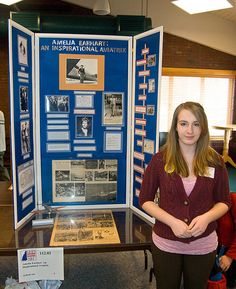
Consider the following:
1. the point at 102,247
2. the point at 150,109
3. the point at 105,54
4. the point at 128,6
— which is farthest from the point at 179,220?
the point at 128,6

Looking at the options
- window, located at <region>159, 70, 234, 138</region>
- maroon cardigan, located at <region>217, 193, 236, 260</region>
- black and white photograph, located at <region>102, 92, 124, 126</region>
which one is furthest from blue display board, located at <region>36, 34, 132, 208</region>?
window, located at <region>159, 70, 234, 138</region>

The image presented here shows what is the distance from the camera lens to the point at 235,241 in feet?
6.12

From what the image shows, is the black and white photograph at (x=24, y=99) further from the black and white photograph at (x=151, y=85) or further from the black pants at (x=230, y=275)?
the black pants at (x=230, y=275)

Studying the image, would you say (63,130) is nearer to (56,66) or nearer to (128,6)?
(56,66)

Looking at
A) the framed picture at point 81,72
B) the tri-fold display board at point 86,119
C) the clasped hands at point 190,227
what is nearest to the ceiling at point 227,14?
the tri-fold display board at point 86,119

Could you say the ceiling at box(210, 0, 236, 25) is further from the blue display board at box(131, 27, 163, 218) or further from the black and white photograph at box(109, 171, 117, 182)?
the black and white photograph at box(109, 171, 117, 182)

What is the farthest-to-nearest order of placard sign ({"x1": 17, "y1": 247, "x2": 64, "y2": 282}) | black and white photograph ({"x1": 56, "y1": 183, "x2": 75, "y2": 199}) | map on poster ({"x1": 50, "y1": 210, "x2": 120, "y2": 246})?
black and white photograph ({"x1": 56, "y1": 183, "x2": 75, "y2": 199})
map on poster ({"x1": 50, "y1": 210, "x2": 120, "y2": 246})
placard sign ({"x1": 17, "y1": 247, "x2": 64, "y2": 282})

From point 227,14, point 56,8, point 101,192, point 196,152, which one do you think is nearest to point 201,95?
point 227,14

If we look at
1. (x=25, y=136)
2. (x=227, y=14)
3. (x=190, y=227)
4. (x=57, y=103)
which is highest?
(x=227, y=14)

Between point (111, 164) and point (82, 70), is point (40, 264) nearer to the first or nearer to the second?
point (111, 164)

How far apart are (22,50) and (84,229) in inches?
47.5

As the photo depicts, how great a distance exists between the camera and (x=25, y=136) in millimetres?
1968

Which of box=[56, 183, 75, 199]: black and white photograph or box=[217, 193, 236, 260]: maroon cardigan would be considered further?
box=[56, 183, 75, 199]: black and white photograph

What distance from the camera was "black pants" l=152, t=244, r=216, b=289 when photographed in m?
1.43
